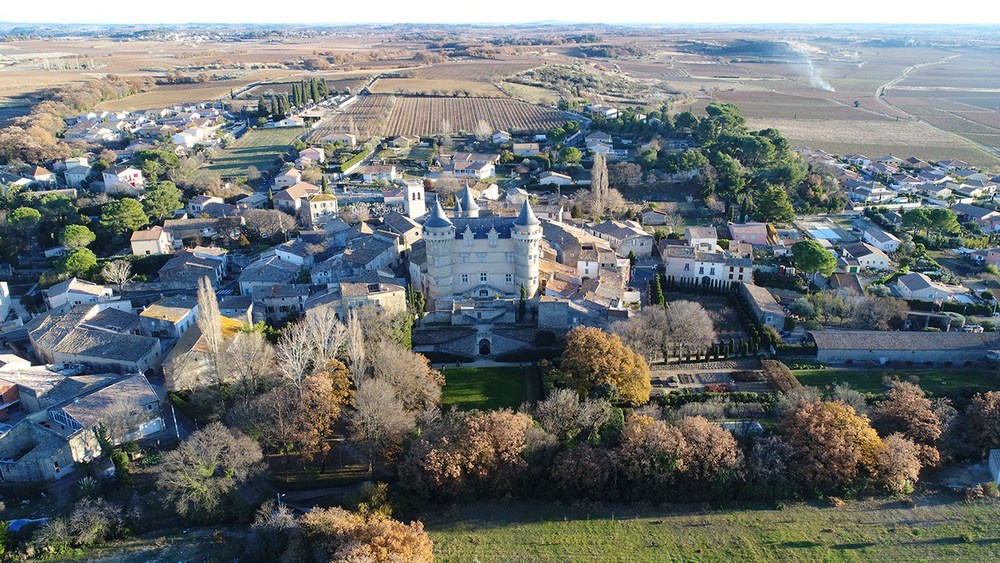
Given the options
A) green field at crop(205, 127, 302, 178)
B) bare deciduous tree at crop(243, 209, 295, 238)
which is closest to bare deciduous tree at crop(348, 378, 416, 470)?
bare deciduous tree at crop(243, 209, 295, 238)

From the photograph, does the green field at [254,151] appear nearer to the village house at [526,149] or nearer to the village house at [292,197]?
the village house at [292,197]

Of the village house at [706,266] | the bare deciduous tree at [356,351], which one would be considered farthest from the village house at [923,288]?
the bare deciduous tree at [356,351]

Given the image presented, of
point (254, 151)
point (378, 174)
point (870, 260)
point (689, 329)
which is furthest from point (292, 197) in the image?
point (870, 260)

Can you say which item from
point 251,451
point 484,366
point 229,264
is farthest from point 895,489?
point 229,264

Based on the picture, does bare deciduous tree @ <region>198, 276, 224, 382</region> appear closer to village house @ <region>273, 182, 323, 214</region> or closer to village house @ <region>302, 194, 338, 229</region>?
village house @ <region>302, 194, 338, 229</region>

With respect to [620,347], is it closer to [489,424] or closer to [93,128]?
[489,424]

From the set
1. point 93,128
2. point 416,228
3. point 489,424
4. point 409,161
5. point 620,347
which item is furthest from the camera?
point 93,128
